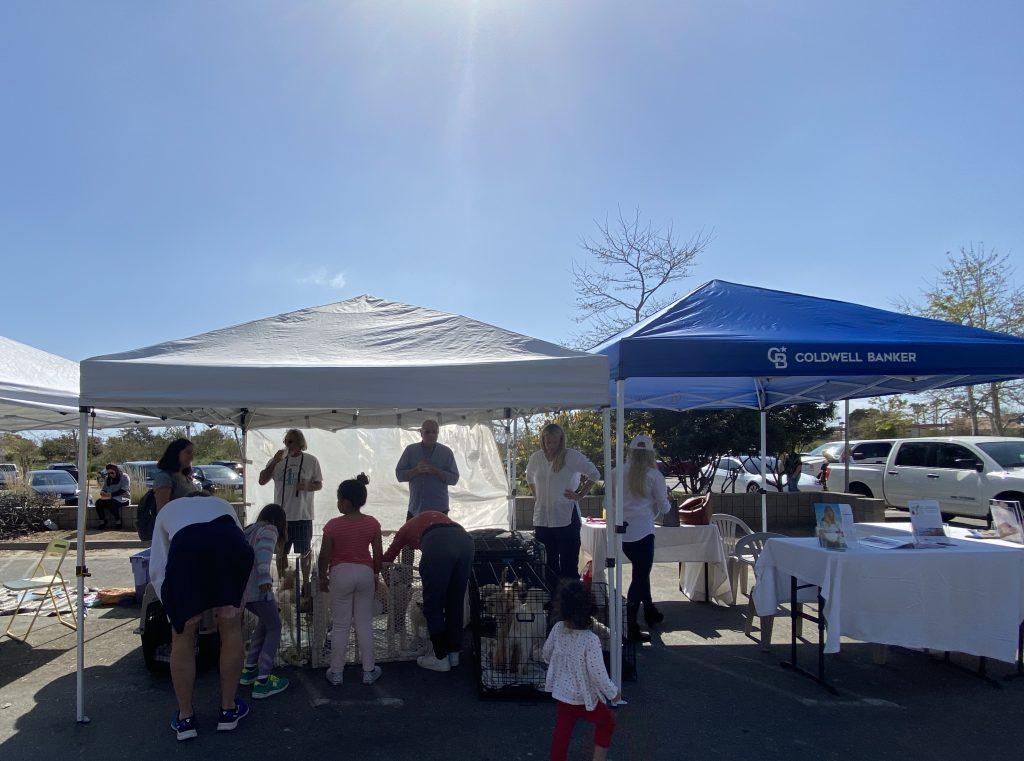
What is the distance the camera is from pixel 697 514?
6.93m

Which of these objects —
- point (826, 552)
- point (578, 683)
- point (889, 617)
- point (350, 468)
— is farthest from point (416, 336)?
point (350, 468)

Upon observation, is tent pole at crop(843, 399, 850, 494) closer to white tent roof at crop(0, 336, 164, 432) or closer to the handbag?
the handbag

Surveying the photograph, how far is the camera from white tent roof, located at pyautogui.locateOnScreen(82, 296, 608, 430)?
14.2ft

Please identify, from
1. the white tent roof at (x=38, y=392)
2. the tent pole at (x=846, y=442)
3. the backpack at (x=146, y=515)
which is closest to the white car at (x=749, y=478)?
the tent pole at (x=846, y=442)

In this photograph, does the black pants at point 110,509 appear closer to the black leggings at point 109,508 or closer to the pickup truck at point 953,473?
the black leggings at point 109,508

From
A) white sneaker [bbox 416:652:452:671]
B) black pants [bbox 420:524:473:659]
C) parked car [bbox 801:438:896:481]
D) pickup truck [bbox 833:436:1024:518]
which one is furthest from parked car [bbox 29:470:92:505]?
pickup truck [bbox 833:436:1024:518]

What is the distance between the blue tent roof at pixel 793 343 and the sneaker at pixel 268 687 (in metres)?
3.11

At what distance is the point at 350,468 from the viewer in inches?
477

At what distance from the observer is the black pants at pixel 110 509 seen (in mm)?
12422

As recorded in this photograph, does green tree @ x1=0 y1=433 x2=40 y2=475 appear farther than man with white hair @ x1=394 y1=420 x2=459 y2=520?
Yes

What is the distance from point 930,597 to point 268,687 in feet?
14.7

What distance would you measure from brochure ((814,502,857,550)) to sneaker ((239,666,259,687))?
4073 millimetres

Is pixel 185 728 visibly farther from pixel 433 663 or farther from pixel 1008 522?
pixel 1008 522

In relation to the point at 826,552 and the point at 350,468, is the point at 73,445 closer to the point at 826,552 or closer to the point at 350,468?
the point at 350,468
